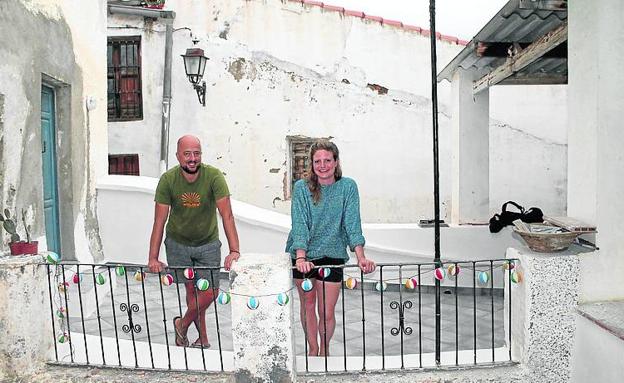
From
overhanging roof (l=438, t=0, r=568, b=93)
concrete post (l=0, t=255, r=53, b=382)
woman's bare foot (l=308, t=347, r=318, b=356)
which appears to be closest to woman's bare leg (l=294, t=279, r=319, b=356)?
woman's bare foot (l=308, t=347, r=318, b=356)

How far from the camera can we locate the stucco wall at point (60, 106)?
4.84m

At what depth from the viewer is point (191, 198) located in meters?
4.39

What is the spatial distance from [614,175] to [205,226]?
2.92 m

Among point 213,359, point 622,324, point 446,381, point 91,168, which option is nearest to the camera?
point 622,324

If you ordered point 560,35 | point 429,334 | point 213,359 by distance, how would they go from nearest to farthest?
point 213,359
point 560,35
point 429,334

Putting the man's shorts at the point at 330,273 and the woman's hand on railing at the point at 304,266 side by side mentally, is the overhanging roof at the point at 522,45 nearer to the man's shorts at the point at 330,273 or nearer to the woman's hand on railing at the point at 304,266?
the man's shorts at the point at 330,273

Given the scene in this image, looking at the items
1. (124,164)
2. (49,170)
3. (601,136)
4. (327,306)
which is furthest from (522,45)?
(124,164)

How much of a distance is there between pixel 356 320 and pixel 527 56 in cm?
325

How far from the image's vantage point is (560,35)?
5109mm

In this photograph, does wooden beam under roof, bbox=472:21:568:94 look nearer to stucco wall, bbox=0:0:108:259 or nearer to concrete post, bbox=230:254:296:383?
concrete post, bbox=230:254:296:383

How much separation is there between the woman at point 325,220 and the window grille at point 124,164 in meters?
9.24

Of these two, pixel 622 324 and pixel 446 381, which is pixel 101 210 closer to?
pixel 446 381

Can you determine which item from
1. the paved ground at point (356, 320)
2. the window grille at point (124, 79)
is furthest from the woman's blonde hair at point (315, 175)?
the window grille at point (124, 79)

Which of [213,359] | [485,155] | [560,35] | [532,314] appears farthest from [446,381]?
[485,155]
